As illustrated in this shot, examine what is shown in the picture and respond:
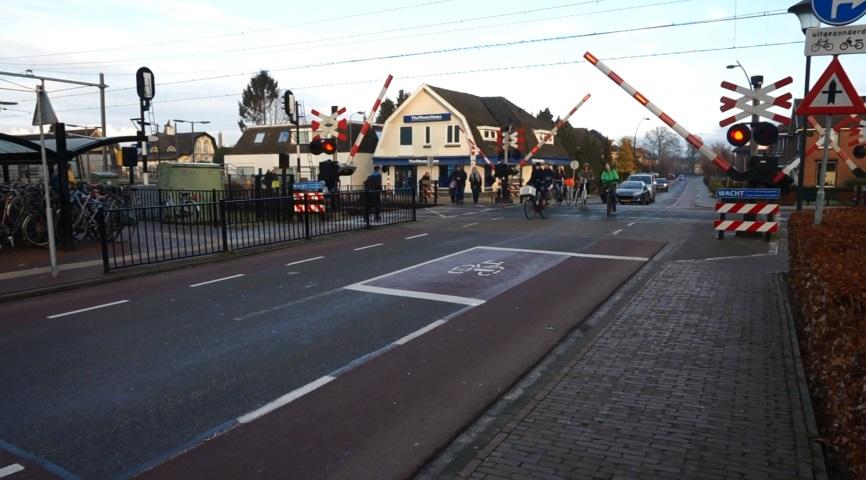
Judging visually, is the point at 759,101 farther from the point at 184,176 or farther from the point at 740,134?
the point at 184,176

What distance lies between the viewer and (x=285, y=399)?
193 inches

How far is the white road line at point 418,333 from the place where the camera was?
21.3 ft

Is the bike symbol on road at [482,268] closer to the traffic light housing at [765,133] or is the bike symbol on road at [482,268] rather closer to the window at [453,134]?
the traffic light housing at [765,133]

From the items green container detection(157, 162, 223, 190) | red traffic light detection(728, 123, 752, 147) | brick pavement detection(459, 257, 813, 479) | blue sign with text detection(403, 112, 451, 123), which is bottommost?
brick pavement detection(459, 257, 813, 479)

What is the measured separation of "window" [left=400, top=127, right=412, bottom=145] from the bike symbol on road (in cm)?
3908

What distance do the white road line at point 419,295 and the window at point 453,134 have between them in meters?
38.8

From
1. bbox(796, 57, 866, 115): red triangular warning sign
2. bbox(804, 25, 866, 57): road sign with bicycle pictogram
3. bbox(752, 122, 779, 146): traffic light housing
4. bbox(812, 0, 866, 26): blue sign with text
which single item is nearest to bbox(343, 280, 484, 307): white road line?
bbox(796, 57, 866, 115): red triangular warning sign

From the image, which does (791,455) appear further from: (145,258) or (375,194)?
(375,194)

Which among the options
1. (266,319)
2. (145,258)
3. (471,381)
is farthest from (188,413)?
(145,258)

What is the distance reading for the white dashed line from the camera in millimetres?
3759

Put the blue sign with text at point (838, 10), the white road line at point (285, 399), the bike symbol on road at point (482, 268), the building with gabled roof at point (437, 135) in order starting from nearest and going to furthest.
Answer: the white road line at point (285, 399), the blue sign with text at point (838, 10), the bike symbol on road at point (482, 268), the building with gabled roof at point (437, 135)

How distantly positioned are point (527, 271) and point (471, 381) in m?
5.44

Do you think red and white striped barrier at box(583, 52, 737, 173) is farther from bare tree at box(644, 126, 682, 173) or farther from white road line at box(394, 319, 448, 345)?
bare tree at box(644, 126, 682, 173)

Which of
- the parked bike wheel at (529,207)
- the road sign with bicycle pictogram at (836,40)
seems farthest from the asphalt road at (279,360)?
the parked bike wheel at (529,207)
